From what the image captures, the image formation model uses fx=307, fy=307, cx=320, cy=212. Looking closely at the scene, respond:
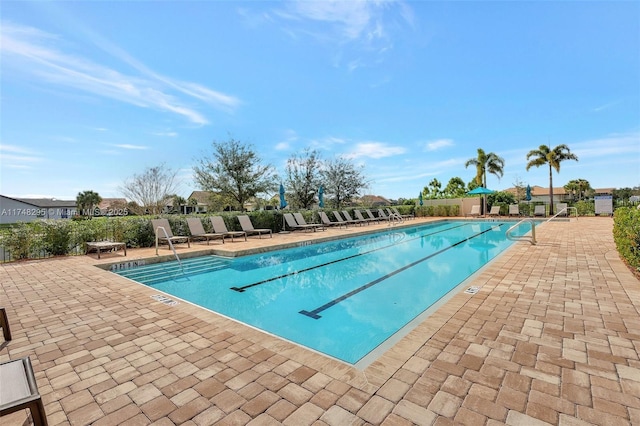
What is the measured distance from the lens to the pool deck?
5.96ft

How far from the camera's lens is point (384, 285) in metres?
5.87

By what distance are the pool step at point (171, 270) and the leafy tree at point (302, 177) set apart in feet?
41.1

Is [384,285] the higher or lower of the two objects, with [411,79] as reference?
lower

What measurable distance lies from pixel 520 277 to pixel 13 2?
11.3 metres

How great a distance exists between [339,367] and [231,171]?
1615 cm

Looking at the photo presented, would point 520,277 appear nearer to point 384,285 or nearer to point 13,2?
point 384,285

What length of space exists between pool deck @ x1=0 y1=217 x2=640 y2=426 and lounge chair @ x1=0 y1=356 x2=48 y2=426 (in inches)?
2.8

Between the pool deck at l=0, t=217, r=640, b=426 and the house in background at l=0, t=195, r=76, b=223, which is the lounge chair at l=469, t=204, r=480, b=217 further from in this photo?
the house in background at l=0, t=195, r=76, b=223

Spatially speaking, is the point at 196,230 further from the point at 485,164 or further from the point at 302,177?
the point at 485,164

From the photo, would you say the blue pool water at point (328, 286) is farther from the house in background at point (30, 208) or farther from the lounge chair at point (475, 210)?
the house in background at point (30, 208)

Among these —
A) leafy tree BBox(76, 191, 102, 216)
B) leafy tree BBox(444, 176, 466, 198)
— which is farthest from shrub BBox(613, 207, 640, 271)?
leafy tree BBox(76, 191, 102, 216)

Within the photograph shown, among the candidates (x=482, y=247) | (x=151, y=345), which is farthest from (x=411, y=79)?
(x=151, y=345)

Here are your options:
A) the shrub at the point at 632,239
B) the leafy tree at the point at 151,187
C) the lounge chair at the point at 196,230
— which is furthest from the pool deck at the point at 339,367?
the leafy tree at the point at 151,187

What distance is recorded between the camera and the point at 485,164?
95.1ft
